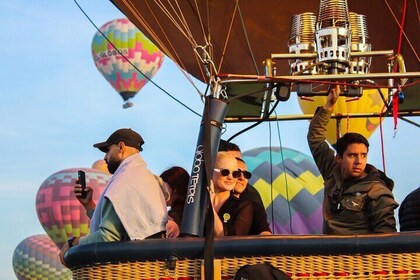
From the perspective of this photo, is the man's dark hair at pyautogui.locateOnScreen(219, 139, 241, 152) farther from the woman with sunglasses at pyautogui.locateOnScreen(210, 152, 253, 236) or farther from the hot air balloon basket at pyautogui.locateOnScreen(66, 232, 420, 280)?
the hot air balloon basket at pyautogui.locateOnScreen(66, 232, 420, 280)

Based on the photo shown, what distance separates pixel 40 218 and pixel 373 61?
58.7 feet

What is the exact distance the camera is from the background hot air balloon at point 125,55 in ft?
86.7

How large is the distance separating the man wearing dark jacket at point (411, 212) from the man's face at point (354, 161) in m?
0.26

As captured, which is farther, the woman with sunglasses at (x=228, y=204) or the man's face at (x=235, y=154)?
the man's face at (x=235, y=154)

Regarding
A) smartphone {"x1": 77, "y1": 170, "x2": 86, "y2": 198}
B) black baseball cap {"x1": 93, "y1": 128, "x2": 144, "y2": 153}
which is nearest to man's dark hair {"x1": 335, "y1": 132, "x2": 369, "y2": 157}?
black baseball cap {"x1": 93, "y1": 128, "x2": 144, "y2": 153}

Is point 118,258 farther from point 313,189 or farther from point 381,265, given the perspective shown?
point 313,189

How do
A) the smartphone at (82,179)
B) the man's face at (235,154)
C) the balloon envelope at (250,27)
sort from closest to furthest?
the man's face at (235,154), the smartphone at (82,179), the balloon envelope at (250,27)

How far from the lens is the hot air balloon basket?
3658 mm

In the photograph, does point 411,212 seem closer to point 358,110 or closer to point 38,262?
point 358,110

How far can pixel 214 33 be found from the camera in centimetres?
618

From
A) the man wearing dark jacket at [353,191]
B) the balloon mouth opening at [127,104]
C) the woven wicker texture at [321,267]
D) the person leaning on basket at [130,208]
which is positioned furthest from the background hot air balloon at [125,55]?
the woven wicker texture at [321,267]

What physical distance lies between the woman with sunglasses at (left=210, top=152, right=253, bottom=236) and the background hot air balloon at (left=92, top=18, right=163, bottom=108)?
21680mm

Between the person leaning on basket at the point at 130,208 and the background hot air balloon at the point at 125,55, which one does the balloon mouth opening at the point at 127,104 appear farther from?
the person leaning on basket at the point at 130,208

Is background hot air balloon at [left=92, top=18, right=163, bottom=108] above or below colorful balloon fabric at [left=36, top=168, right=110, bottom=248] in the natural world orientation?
above
